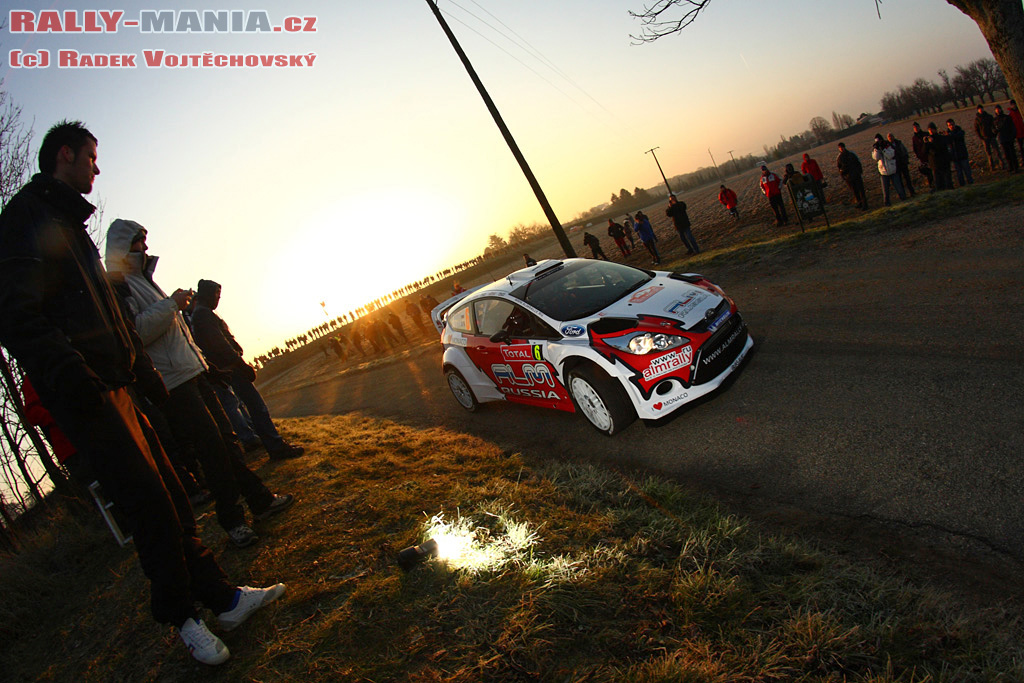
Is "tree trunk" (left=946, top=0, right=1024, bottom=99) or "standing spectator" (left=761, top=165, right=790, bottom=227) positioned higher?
"tree trunk" (left=946, top=0, right=1024, bottom=99)

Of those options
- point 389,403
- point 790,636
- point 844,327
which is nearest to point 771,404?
point 844,327

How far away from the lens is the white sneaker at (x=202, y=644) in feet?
9.45

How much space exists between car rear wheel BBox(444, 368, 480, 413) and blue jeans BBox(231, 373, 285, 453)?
2.39 m

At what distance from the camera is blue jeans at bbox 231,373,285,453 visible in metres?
6.71

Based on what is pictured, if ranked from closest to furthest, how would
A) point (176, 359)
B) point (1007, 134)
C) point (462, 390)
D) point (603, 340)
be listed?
point (176, 359), point (603, 340), point (462, 390), point (1007, 134)

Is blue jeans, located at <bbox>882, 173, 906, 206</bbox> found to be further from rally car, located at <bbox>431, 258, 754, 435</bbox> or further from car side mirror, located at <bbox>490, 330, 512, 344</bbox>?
car side mirror, located at <bbox>490, 330, 512, 344</bbox>

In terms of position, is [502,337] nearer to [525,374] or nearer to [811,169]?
[525,374]

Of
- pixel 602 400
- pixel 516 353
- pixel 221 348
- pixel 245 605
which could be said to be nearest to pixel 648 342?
pixel 602 400

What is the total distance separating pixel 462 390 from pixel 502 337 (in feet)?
5.58

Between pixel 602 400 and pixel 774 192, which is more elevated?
pixel 774 192

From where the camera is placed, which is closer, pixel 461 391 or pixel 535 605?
pixel 535 605

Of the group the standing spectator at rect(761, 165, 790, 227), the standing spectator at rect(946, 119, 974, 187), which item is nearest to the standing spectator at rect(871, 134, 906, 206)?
the standing spectator at rect(946, 119, 974, 187)

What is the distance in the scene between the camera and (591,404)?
5.37m

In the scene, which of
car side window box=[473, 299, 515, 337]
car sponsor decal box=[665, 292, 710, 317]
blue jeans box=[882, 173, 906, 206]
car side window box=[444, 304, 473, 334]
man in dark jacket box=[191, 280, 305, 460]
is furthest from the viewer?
blue jeans box=[882, 173, 906, 206]
